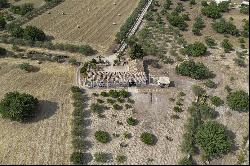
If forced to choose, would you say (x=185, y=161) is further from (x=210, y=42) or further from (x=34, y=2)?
(x=34, y=2)

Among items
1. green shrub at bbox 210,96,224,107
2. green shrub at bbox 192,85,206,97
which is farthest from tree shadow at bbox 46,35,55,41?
green shrub at bbox 210,96,224,107

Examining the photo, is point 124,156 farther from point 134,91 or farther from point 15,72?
point 15,72

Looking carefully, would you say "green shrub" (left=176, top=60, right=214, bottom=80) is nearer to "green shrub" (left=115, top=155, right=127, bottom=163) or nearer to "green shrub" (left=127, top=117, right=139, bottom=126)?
"green shrub" (left=127, top=117, right=139, bottom=126)

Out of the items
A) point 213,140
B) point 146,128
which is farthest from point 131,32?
point 213,140

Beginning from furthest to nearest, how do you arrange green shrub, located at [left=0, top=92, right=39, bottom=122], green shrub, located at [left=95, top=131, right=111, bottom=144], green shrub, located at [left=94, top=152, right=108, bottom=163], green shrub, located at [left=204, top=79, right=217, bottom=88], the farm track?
the farm track
green shrub, located at [left=204, top=79, right=217, bottom=88]
green shrub, located at [left=0, top=92, right=39, bottom=122]
green shrub, located at [left=95, top=131, right=111, bottom=144]
green shrub, located at [left=94, top=152, right=108, bottom=163]

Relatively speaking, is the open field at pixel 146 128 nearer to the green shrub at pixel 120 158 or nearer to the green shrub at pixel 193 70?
the green shrub at pixel 120 158

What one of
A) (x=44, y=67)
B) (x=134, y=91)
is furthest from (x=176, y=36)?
(x=44, y=67)

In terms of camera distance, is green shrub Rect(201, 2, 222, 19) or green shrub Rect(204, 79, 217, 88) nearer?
green shrub Rect(204, 79, 217, 88)
